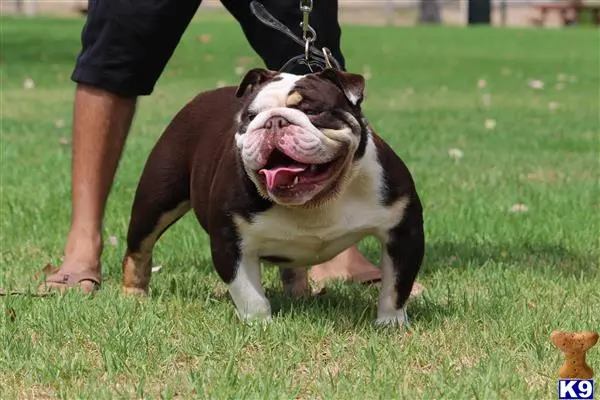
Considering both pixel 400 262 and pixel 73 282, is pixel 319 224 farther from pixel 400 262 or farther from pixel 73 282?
pixel 73 282

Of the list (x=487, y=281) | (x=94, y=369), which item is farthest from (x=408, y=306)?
(x=94, y=369)

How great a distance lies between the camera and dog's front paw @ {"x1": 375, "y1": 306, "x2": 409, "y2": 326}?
3525mm

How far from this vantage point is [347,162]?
3256 mm

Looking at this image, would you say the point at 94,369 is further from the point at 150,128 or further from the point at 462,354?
the point at 150,128

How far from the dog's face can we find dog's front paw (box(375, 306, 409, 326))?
1.47 feet

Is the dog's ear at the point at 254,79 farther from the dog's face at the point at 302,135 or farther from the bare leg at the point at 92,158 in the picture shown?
the bare leg at the point at 92,158

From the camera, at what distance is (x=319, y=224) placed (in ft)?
11.2

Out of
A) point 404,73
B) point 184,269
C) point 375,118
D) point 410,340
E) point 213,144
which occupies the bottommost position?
point 404,73

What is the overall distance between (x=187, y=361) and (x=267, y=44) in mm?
1605

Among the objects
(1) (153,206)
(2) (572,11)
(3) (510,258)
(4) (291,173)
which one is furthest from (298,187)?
(2) (572,11)

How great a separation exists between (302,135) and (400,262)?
2.07ft

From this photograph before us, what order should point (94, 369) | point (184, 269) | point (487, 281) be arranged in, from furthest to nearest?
point (184, 269) < point (487, 281) < point (94, 369)

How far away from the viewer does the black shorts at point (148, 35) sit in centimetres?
421

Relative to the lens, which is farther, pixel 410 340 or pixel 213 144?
pixel 213 144
